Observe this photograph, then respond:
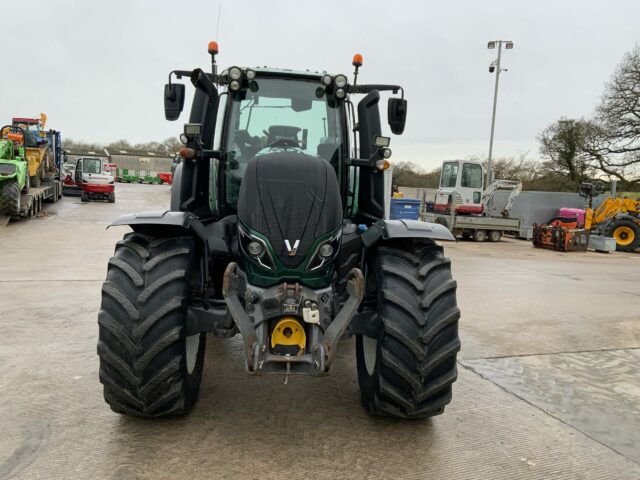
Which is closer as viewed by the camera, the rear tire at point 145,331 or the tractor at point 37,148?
the rear tire at point 145,331

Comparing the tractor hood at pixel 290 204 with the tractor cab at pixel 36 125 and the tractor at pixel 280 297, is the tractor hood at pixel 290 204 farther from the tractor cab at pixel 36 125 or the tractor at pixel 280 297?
the tractor cab at pixel 36 125

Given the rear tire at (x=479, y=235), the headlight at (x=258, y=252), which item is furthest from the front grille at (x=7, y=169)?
the rear tire at (x=479, y=235)

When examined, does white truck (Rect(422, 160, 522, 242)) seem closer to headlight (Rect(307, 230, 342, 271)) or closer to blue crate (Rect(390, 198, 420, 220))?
blue crate (Rect(390, 198, 420, 220))

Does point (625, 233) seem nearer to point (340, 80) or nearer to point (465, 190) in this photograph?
point (465, 190)

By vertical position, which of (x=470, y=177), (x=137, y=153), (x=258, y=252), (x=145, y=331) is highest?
(x=137, y=153)

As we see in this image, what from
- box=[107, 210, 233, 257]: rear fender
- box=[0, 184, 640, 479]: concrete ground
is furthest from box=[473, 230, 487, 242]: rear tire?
box=[107, 210, 233, 257]: rear fender

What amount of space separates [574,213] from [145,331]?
66.5ft

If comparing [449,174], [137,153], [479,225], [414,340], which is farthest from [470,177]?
[137,153]

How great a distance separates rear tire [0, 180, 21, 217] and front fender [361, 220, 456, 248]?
573 inches

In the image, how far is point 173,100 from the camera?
3.90 m

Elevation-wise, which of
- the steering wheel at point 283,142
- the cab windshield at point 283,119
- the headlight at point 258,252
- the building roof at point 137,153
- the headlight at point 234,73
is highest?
the building roof at point 137,153

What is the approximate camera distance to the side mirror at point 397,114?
4129mm

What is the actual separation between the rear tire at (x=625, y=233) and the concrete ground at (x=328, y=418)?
1432cm

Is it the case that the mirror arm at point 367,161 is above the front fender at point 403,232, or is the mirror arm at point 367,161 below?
above
